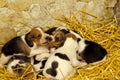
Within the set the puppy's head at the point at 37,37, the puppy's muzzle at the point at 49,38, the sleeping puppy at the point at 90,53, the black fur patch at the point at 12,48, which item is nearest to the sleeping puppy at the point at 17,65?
the black fur patch at the point at 12,48

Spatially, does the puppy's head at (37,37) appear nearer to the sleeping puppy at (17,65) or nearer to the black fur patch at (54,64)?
the sleeping puppy at (17,65)

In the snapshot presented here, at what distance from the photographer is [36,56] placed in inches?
204

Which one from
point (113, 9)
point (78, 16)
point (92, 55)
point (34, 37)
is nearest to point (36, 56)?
point (34, 37)

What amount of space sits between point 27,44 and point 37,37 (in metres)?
0.14

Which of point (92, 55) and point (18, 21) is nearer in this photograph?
point (92, 55)

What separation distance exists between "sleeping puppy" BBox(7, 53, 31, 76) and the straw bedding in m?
0.05

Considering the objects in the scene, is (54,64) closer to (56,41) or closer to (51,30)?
(56,41)

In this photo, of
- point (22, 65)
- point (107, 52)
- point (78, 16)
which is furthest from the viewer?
point (78, 16)

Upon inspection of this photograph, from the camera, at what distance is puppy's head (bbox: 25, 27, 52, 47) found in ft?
17.0

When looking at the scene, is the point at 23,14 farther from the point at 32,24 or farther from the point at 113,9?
the point at 113,9

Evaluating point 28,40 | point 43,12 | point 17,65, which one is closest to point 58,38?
point 28,40

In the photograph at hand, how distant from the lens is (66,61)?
193 inches

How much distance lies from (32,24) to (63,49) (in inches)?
31.6

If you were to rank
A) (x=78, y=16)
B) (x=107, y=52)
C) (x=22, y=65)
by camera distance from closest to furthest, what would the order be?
(x=22, y=65) → (x=107, y=52) → (x=78, y=16)
